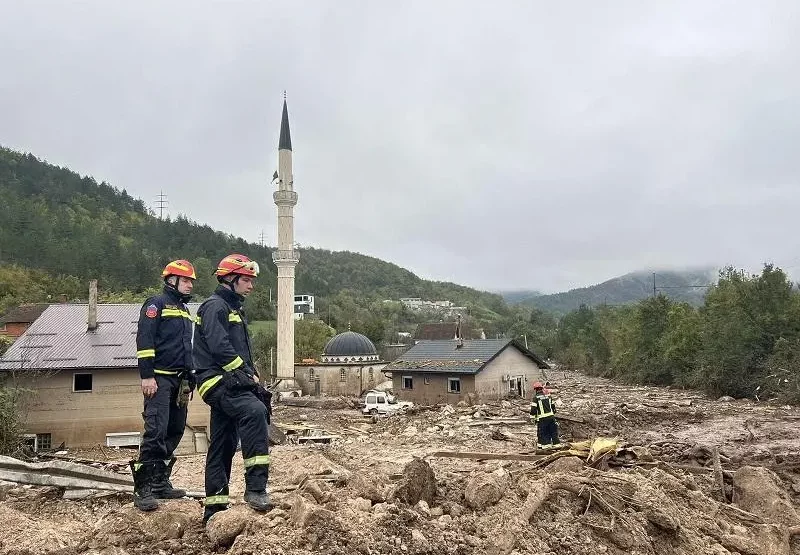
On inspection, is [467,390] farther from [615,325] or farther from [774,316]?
[615,325]

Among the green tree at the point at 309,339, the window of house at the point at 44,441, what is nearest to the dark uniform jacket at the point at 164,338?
the window of house at the point at 44,441

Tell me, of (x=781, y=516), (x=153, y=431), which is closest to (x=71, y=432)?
(x=153, y=431)

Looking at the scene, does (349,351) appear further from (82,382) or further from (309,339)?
(82,382)

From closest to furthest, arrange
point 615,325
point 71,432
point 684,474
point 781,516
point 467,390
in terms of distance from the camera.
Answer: point 781,516 → point 684,474 → point 71,432 → point 467,390 → point 615,325

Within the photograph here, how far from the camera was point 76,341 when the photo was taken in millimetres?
17766

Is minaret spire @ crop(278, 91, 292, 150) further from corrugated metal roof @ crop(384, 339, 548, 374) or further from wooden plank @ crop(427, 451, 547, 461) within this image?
wooden plank @ crop(427, 451, 547, 461)

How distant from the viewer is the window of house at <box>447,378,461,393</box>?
96.3 ft

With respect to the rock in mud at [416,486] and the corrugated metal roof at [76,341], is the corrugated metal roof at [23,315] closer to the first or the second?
the corrugated metal roof at [76,341]

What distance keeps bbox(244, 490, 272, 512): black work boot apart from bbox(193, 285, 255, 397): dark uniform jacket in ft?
3.22

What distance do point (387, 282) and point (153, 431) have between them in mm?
161044

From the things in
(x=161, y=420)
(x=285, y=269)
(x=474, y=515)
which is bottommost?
(x=474, y=515)

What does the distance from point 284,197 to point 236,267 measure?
41571mm

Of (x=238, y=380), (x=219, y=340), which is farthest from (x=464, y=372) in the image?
(x=219, y=340)

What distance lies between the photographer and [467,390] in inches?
1142
